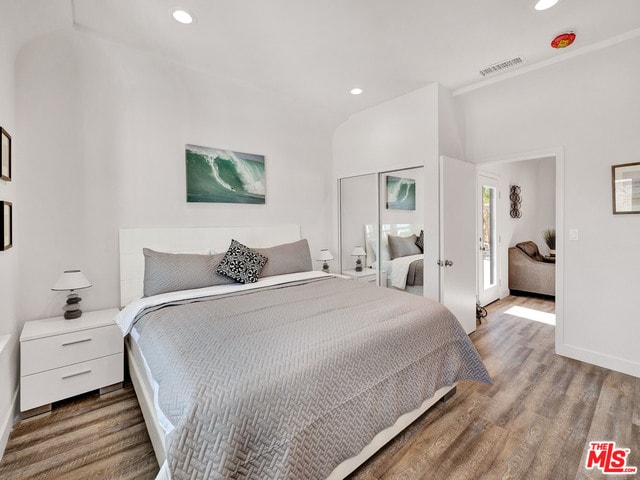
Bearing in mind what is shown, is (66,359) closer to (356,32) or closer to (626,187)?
(356,32)

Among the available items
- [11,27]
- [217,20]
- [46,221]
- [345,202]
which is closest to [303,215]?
[345,202]

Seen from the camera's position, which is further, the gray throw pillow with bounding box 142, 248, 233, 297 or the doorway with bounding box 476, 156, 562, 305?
the doorway with bounding box 476, 156, 562, 305

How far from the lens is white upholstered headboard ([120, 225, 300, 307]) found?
2.63 metres

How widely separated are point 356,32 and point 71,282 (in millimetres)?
2838

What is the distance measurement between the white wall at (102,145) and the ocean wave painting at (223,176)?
0.27 feet

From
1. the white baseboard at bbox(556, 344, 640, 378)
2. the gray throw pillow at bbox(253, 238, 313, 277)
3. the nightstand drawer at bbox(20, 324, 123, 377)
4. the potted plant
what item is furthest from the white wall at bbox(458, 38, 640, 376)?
the nightstand drawer at bbox(20, 324, 123, 377)

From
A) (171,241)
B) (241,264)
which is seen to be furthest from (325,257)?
(171,241)

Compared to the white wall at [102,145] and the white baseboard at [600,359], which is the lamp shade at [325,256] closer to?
the white wall at [102,145]

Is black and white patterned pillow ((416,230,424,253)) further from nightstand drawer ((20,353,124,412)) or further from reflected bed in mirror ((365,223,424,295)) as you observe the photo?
nightstand drawer ((20,353,124,412))

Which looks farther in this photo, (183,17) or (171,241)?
(171,241)

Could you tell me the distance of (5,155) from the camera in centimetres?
191

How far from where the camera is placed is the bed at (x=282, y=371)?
1140mm

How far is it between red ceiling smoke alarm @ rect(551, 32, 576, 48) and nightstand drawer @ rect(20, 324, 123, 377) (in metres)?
4.11

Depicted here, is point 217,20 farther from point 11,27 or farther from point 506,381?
point 506,381
